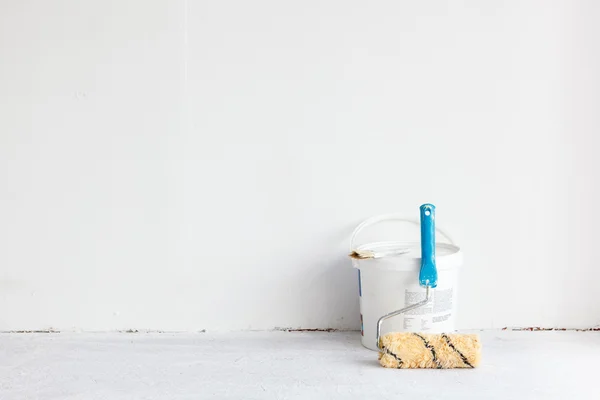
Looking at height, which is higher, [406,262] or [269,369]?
[406,262]

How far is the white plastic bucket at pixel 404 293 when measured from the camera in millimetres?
1303

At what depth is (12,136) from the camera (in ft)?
4.91

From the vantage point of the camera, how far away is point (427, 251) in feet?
4.20

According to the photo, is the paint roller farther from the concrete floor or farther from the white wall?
the white wall

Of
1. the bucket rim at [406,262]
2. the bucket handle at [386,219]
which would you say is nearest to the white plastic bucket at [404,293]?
the bucket rim at [406,262]

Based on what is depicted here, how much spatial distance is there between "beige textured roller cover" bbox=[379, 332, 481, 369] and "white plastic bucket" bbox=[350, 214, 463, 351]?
0.07 metres

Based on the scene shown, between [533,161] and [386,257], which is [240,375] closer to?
[386,257]

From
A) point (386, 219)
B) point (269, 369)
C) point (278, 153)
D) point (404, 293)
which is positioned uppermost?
point (278, 153)

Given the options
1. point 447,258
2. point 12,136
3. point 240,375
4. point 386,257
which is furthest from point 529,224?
point 12,136

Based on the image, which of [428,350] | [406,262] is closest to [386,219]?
[406,262]

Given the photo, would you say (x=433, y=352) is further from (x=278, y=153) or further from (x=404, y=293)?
(x=278, y=153)

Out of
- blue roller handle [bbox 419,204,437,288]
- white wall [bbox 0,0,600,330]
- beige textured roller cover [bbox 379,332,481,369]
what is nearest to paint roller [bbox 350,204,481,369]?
beige textured roller cover [bbox 379,332,481,369]

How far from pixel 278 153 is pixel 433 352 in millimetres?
568

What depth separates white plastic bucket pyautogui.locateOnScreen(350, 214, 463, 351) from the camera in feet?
4.27
